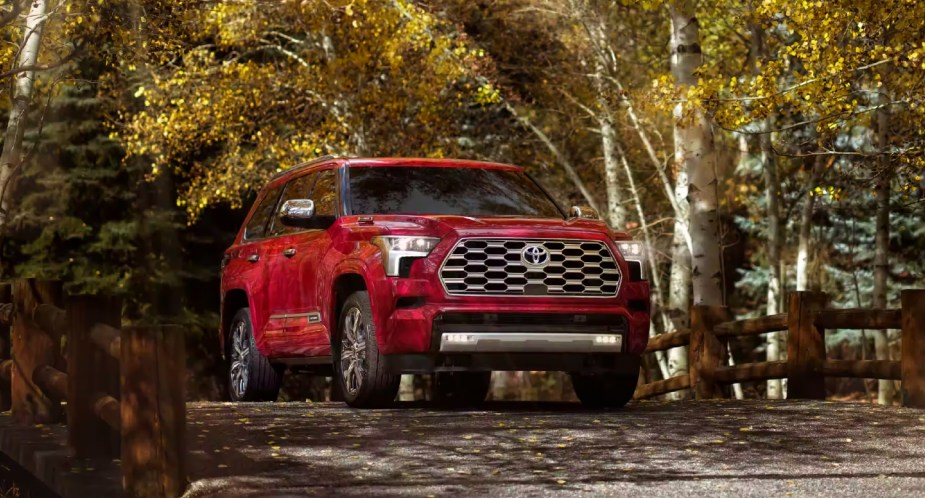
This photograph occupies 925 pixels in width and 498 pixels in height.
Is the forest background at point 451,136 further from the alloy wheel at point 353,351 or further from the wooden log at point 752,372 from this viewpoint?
the alloy wheel at point 353,351

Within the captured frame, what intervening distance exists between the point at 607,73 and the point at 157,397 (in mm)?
24922

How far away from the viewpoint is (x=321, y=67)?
95.7 feet

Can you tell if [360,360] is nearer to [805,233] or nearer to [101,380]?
[101,380]

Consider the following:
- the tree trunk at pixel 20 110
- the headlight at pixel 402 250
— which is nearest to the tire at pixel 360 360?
the headlight at pixel 402 250

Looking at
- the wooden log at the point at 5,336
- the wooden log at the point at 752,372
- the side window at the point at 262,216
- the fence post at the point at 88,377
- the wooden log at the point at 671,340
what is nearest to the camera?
the fence post at the point at 88,377

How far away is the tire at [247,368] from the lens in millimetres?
14156

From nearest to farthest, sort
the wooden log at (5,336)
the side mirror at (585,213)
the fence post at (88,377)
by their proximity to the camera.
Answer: the fence post at (88,377)
the wooden log at (5,336)
the side mirror at (585,213)

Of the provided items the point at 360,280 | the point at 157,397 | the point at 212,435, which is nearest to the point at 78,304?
the point at 212,435

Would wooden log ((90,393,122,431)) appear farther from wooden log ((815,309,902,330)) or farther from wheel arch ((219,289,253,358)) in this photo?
wooden log ((815,309,902,330))

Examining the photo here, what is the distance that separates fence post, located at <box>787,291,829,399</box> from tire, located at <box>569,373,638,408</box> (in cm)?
233

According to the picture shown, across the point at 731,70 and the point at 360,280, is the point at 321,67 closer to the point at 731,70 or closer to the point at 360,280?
the point at 731,70

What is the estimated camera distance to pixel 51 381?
10273 millimetres

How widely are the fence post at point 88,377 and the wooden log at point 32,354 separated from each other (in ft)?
6.29

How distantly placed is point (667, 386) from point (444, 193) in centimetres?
559
